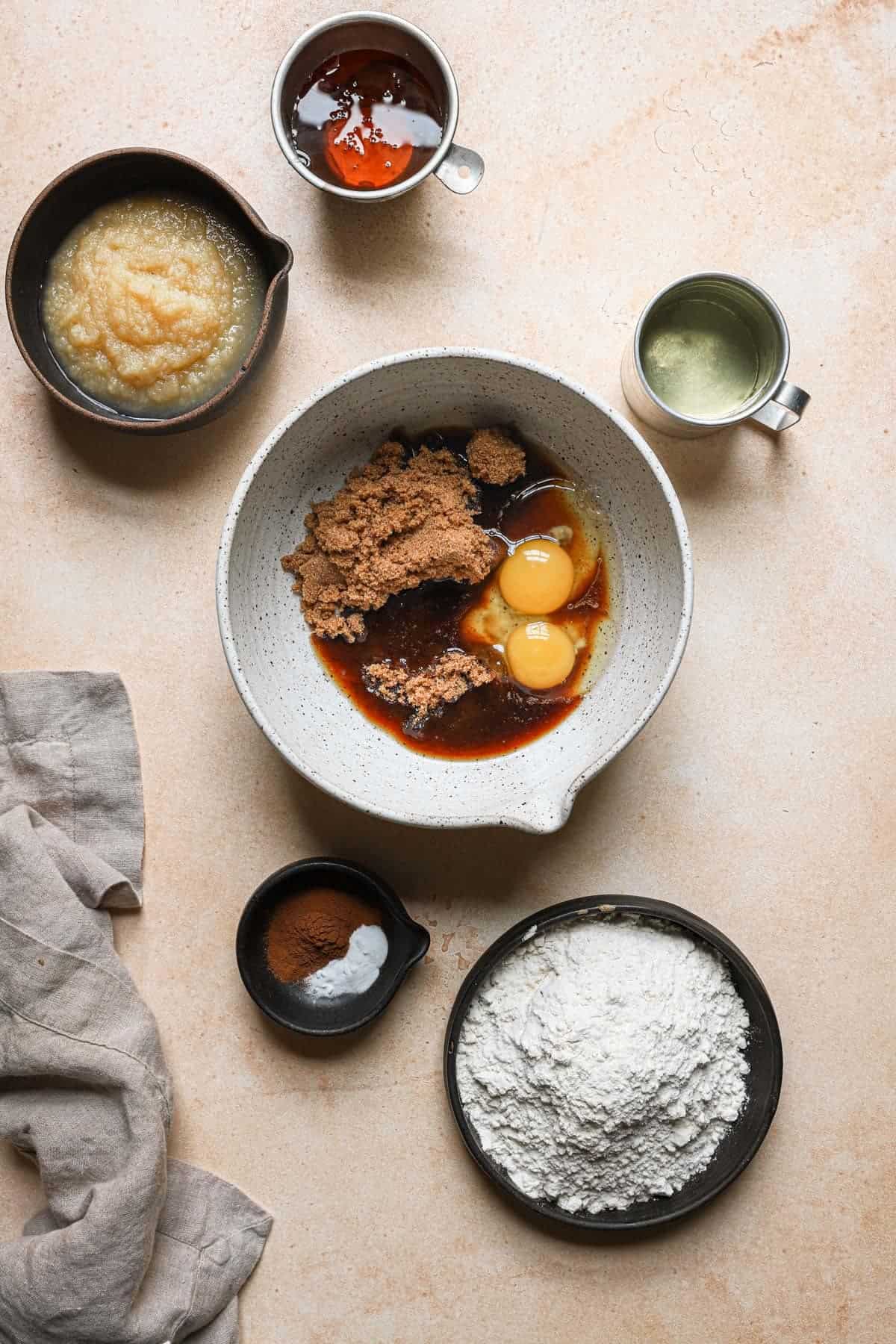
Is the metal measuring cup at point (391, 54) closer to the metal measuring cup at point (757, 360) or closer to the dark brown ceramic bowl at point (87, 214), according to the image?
the dark brown ceramic bowl at point (87, 214)

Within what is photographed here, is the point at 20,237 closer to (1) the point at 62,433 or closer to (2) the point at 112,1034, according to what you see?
(1) the point at 62,433

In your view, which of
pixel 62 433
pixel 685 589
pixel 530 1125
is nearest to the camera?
pixel 685 589

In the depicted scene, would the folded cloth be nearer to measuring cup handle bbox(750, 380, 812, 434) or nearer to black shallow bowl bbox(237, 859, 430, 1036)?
black shallow bowl bbox(237, 859, 430, 1036)

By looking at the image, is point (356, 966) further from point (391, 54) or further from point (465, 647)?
point (391, 54)

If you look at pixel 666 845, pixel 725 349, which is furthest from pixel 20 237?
pixel 666 845

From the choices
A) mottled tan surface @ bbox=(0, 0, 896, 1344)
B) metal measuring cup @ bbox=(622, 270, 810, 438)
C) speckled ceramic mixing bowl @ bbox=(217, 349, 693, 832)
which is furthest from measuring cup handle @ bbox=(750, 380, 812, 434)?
speckled ceramic mixing bowl @ bbox=(217, 349, 693, 832)

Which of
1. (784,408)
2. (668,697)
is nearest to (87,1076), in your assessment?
(668,697)
